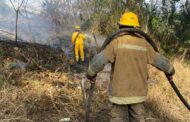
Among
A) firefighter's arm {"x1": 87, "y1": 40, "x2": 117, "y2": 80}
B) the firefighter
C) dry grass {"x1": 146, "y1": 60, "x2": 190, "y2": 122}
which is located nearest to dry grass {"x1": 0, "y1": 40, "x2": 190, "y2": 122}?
dry grass {"x1": 146, "y1": 60, "x2": 190, "y2": 122}

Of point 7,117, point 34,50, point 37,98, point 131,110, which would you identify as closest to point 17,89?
point 37,98

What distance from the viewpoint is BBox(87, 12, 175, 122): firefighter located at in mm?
5125

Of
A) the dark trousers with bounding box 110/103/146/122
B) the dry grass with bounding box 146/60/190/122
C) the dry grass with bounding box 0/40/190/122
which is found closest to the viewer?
the dark trousers with bounding box 110/103/146/122

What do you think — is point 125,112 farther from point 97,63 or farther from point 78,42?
point 78,42

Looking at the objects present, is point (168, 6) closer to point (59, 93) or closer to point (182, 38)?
point (182, 38)

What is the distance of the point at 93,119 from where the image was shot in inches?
273

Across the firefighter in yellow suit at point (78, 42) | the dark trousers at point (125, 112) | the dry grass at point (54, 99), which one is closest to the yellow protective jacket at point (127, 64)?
the dark trousers at point (125, 112)

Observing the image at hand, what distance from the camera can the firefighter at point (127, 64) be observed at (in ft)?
16.8

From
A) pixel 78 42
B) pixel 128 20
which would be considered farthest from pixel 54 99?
pixel 78 42

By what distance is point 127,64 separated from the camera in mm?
5129

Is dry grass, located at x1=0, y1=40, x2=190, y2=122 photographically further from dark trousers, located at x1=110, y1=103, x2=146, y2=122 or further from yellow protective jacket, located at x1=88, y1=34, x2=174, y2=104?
yellow protective jacket, located at x1=88, y1=34, x2=174, y2=104

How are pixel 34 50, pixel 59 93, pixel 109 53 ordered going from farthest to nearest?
1. pixel 34 50
2. pixel 59 93
3. pixel 109 53

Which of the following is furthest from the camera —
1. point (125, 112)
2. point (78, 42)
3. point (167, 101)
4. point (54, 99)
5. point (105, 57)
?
point (78, 42)

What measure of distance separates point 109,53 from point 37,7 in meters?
16.6
